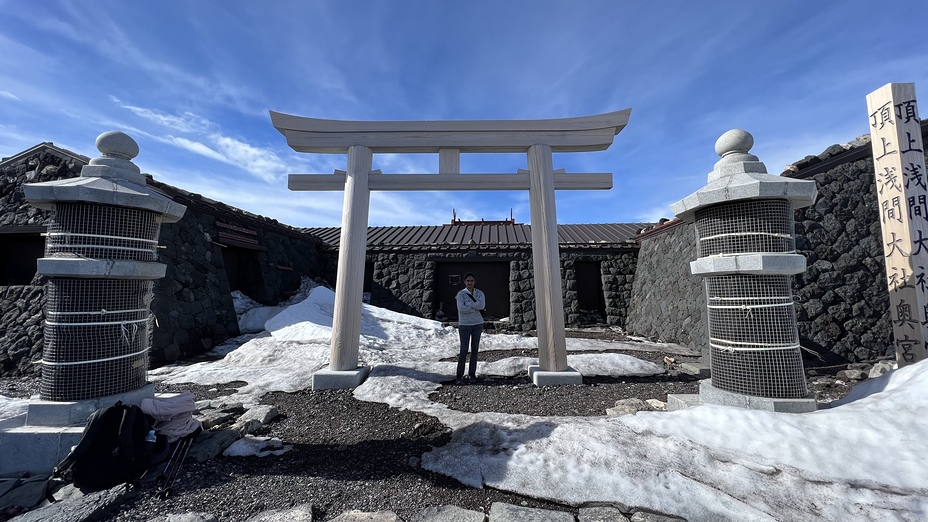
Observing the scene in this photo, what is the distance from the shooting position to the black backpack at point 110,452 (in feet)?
8.05

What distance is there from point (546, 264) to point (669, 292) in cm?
560

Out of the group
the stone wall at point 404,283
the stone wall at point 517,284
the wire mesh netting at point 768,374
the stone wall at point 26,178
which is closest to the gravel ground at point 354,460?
the wire mesh netting at point 768,374

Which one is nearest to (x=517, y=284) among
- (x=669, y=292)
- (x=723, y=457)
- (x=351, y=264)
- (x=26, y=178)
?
(x=669, y=292)

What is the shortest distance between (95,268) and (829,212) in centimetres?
1015

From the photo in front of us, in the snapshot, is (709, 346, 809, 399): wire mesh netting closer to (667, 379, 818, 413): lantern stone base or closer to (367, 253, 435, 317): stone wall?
(667, 379, 818, 413): lantern stone base

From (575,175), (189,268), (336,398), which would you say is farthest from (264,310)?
(575,175)

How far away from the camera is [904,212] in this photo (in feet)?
14.1

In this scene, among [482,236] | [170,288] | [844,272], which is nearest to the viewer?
[844,272]

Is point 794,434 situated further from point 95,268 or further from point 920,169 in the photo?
point 95,268

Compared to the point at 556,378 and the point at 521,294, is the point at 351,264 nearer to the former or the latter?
the point at 556,378

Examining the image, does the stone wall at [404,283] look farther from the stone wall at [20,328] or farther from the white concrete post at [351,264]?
the stone wall at [20,328]

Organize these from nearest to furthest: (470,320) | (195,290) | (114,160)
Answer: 1. (114,160)
2. (470,320)
3. (195,290)

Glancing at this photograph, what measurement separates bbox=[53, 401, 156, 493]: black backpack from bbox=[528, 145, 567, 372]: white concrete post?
4.32m

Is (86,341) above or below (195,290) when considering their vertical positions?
below
